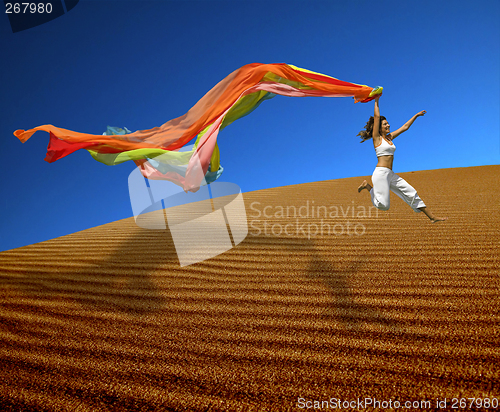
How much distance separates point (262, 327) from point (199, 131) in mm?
2473

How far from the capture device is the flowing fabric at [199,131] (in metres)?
2.89

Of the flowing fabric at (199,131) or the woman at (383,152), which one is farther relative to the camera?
the flowing fabric at (199,131)

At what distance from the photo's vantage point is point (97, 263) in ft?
11.9

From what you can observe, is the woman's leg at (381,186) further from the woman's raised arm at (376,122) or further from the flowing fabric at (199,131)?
the flowing fabric at (199,131)

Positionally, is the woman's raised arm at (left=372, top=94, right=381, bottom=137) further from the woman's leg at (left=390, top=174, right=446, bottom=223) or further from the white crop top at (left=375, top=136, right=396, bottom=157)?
the woman's leg at (left=390, top=174, right=446, bottom=223)

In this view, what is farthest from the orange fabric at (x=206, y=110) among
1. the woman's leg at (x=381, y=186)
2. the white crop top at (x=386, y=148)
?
the woman's leg at (x=381, y=186)

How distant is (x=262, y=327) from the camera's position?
1897 mm

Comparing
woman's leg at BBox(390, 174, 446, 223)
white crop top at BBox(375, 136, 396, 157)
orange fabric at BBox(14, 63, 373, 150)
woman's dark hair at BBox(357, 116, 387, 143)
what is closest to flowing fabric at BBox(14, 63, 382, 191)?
orange fabric at BBox(14, 63, 373, 150)

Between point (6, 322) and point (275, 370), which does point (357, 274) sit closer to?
point (275, 370)

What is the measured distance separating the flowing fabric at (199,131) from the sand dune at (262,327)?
122 cm

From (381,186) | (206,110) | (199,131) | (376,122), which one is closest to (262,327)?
(381,186)

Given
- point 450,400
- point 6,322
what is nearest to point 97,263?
point 6,322

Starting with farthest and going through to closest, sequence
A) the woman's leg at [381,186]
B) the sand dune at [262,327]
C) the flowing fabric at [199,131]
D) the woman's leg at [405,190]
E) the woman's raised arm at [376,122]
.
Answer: the flowing fabric at [199,131] < the woman's leg at [405,190] < the woman's leg at [381,186] < the woman's raised arm at [376,122] < the sand dune at [262,327]

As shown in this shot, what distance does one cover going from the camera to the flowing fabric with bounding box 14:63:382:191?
9.50 ft
